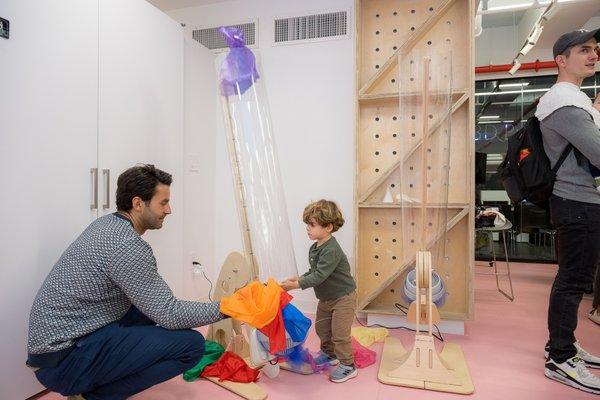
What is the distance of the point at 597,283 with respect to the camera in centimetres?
291

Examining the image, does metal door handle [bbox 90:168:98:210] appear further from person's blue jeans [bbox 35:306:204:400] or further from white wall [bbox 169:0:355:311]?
white wall [bbox 169:0:355:311]

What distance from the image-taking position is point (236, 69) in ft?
6.56

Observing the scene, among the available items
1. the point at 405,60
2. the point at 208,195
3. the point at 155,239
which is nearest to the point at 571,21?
the point at 405,60

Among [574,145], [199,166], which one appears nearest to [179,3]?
[199,166]

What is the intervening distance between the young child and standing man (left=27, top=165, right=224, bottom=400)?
0.64 metres

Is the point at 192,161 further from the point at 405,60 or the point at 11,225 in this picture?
the point at 405,60

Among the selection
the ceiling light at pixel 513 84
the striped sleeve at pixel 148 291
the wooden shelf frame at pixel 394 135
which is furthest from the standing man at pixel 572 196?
the ceiling light at pixel 513 84

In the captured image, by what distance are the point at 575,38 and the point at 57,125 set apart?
7.73ft

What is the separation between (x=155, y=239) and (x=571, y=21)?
4598 mm

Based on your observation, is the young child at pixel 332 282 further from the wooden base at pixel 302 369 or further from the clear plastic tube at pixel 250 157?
the clear plastic tube at pixel 250 157

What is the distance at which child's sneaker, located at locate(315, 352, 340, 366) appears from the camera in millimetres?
2080

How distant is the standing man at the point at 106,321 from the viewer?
1354mm

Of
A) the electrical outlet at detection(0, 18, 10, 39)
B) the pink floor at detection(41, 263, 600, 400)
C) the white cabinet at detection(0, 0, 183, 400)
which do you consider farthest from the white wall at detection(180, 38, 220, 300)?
the electrical outlet at detection(0, 18, 10, 39)

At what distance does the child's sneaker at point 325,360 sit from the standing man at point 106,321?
83 centimetres
